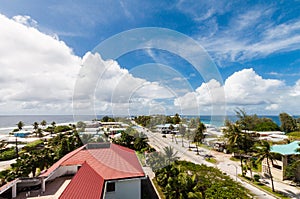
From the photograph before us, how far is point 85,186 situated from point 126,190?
3.53 meters

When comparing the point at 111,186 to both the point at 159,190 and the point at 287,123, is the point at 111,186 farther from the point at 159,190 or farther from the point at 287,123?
the point at 287,123

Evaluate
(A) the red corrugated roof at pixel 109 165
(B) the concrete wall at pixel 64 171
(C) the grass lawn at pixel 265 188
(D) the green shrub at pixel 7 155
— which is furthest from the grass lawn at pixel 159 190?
(D) the green shrub at pixel 7 155

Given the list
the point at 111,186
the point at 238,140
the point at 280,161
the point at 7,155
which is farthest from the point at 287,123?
the point at 7,155

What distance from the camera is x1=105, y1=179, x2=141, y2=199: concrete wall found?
10.8 metres

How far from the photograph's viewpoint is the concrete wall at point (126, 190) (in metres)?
10.8

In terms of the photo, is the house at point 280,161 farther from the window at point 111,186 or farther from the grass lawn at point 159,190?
the window at point 111,186

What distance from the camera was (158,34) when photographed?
432 inches

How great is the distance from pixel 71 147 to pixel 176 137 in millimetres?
26022

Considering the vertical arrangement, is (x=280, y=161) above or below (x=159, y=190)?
above

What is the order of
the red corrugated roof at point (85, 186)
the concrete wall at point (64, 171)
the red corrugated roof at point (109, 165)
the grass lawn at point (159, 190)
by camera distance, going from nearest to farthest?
1. the red corrugated roof at point (85, 186)
2. the concrete wall at point (64, 171)
3. the red corrugated roof at point (109, 165)
4. the grass lawn at point (159, 190)

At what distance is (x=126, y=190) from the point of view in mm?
11031

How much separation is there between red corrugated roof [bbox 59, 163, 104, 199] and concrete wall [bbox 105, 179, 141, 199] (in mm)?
1344

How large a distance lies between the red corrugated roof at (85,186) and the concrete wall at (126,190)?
134 cm

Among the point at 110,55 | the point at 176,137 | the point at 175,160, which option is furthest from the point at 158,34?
the point at 176,137
